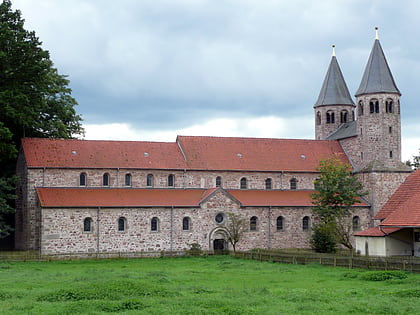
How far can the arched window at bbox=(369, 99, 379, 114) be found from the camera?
213ft

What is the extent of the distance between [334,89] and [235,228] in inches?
1045

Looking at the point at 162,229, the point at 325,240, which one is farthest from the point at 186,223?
the point at 325,240

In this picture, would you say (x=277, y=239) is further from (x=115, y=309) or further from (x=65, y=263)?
(x=115, y=309)

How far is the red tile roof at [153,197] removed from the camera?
54875mm

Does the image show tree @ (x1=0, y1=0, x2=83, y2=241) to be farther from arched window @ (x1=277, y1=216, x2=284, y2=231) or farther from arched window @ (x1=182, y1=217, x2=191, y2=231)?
arched window @ (x1=277, y1=216, x2=284, y2=231)

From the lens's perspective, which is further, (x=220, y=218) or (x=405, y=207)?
(x=220, y=218)

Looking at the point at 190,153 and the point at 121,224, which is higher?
the point at 190,153

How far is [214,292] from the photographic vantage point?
94.3ft

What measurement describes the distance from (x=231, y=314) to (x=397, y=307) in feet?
20.7

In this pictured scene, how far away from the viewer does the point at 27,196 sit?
56.1 m

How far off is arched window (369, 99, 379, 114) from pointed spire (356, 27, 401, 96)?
100 cm

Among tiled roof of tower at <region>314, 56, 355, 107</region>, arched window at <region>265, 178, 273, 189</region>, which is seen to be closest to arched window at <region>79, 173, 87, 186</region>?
arched window at <region>265, 178, 273, 189</region>

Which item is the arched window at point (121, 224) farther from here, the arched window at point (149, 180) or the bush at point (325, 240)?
the bush at point (325, 240)

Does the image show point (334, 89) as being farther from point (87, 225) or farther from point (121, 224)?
point (87, 225)
